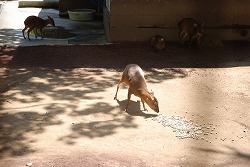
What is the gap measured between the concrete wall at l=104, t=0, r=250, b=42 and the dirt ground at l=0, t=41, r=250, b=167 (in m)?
0.62

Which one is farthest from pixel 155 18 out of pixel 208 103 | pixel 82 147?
pixel 82 147

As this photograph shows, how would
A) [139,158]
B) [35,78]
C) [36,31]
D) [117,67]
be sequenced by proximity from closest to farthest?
1. [139,158]
2. [35,78]
3. [117,67]
4. [36,31]

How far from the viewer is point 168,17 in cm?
1035

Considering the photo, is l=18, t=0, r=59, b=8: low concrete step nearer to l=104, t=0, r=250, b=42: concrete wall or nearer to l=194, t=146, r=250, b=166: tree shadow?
l=104, t=0, r=250, b=42: concrete wall

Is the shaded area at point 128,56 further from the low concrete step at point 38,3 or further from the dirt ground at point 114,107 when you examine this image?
the low concrete step at point 38,3

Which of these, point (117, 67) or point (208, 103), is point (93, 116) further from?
point (117, 67)

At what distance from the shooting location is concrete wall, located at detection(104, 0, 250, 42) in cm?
1022

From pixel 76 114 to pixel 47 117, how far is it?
428 millimetres

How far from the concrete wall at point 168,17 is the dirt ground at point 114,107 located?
0.62 meters

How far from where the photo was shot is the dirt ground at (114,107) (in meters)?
4.97

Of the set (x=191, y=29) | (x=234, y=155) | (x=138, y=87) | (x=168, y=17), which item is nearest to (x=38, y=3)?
(x=168, y=17)

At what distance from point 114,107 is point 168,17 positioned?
4581 mm

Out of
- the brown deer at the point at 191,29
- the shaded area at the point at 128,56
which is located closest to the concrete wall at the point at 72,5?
the shaded area at the point at 128,56

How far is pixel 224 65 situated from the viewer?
904 cm
